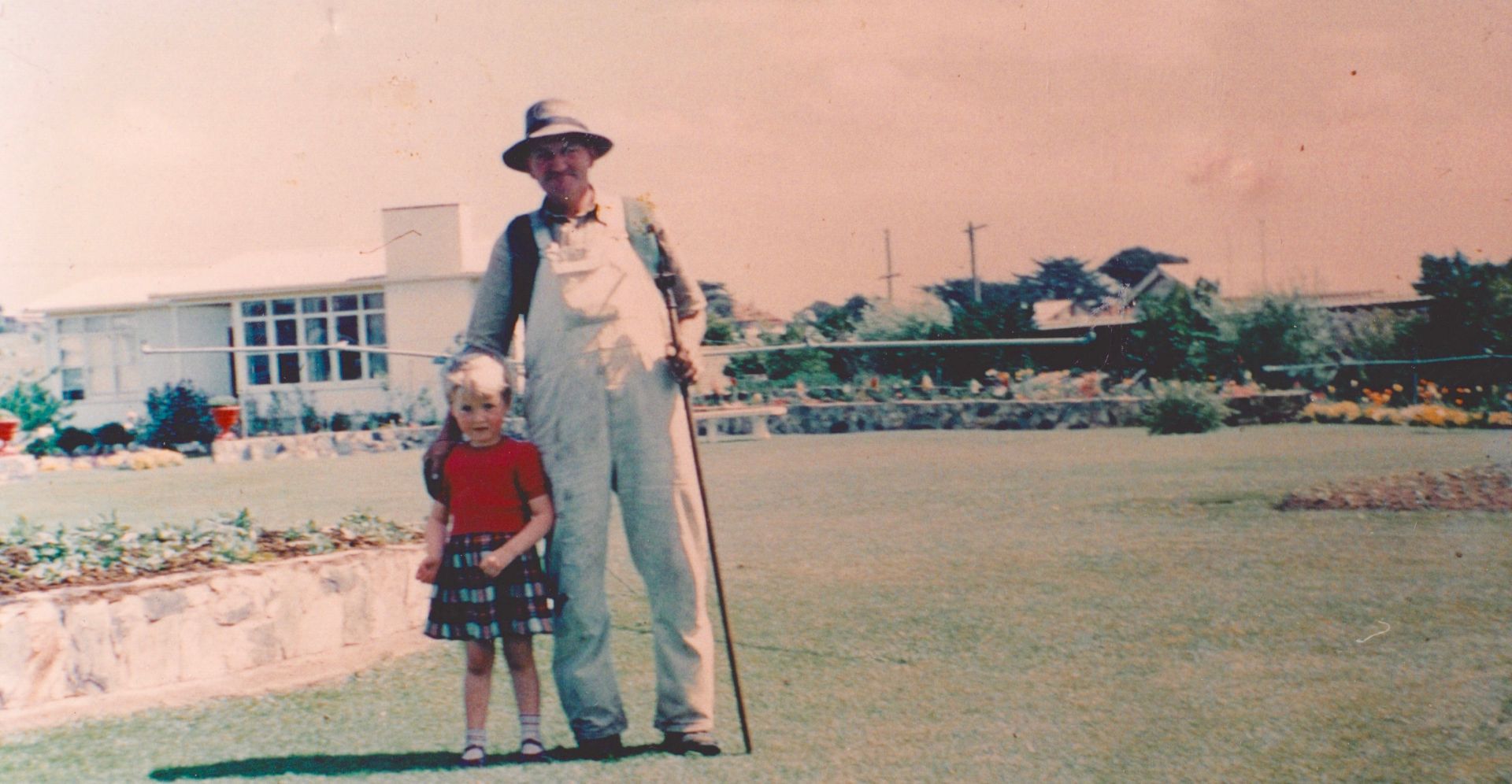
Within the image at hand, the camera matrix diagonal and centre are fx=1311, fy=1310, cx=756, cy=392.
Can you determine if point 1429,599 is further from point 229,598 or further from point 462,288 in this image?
point 462,288

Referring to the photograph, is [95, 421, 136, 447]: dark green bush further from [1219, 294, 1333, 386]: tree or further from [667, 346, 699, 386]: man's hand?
[667, 346, 699, 386]: man's hand

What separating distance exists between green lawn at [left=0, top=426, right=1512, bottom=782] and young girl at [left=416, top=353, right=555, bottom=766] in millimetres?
215

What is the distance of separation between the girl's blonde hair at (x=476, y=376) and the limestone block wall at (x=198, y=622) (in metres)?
1.50

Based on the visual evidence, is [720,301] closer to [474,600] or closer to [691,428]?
[691,428]

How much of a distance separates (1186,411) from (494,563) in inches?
414

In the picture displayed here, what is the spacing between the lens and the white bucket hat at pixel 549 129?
10.8 ft

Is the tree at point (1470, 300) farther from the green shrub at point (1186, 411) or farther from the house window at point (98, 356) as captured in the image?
the house window at point (98, 356)

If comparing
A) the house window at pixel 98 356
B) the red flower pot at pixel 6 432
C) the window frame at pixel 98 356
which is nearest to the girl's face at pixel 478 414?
the red flower pot at pixel 6 432

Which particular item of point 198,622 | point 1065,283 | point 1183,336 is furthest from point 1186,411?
point 198,622

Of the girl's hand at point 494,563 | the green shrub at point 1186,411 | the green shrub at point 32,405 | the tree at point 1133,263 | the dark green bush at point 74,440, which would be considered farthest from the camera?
the green shrub at point 32,405

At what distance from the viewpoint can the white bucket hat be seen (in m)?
3.28

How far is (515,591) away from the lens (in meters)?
3.21

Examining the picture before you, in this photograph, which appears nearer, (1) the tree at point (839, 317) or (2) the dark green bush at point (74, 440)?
(1) the tree at point (839, 317)

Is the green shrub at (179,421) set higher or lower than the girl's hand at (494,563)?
higher
